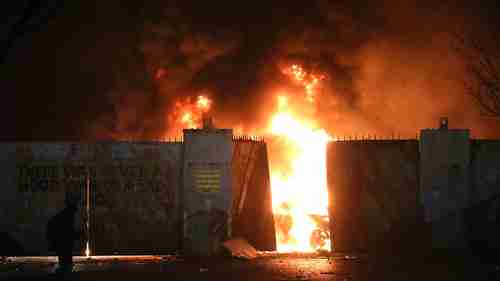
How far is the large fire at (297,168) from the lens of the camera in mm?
16984

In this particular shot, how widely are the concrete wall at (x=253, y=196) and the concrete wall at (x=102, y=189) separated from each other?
127cm

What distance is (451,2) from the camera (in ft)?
92.1

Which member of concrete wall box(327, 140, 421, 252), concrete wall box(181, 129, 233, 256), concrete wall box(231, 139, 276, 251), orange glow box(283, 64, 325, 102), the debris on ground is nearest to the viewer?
the debris on ground

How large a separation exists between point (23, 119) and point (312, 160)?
12747 millimetres

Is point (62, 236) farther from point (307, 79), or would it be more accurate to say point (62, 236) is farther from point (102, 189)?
point (307, 79)

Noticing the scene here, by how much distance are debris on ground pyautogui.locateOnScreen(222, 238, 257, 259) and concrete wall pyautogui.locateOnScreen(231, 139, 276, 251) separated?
1.28ft

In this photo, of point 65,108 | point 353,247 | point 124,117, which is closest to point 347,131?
point 124,117

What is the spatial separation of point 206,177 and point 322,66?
14.6 m

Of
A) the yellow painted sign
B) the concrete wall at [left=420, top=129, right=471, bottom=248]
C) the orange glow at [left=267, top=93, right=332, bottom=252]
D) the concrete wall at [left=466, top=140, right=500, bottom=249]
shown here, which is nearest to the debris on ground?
the yellow painted sign

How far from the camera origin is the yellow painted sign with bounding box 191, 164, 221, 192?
14.1m

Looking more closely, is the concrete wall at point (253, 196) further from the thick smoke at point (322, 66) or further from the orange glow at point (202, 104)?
the orange glow at point (202, 104)

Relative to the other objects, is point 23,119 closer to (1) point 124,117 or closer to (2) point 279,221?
(1) point 124,117

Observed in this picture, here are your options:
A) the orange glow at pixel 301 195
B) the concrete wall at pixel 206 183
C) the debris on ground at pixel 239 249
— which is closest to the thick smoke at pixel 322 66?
the orange glow at pixel 301 195

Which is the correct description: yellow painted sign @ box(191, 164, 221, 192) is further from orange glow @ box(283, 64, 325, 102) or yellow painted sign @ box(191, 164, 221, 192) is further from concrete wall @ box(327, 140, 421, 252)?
orange glow @ box(283, 64, 325, 102)
